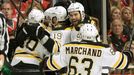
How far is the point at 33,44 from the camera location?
22.8ft

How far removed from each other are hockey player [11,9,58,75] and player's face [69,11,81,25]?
35 cm

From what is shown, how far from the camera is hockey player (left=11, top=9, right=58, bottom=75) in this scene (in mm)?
6824

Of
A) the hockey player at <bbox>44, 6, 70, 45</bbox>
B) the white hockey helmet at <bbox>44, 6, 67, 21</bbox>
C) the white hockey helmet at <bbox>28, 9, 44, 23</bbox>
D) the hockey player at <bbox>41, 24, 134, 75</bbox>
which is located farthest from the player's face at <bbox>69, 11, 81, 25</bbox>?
the hockey player at <bbox>41, 24, 134, 75</bbox>

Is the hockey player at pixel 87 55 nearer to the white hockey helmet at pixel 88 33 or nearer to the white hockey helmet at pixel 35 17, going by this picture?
the white hockey helmet at pixel 88 33

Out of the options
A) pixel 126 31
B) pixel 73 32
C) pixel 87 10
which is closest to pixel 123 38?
pixel 126 31

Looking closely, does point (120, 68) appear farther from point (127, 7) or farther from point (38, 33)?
point (127, 7)

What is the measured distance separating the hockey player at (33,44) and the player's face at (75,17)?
0.35 metres

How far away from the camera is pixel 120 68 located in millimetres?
6488

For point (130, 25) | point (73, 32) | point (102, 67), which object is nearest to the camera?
point (102, 67)

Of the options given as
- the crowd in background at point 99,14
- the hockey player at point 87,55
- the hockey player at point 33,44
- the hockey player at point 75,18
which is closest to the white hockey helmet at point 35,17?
the hockey player at point 33,44

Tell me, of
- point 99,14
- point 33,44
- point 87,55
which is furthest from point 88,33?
point 99,14

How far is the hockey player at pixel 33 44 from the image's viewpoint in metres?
6.82

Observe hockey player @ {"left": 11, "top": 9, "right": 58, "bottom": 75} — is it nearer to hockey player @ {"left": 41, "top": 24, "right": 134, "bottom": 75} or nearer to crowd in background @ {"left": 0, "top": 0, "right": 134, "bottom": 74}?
hockey player @ {"left": 41, "top": 24, "right": 134, "bottom": 75}

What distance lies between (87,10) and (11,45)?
146 cm
